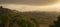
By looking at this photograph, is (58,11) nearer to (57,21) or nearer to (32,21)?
(57,21)

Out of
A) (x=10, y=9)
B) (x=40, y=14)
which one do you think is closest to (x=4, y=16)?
(x=10, y=9)

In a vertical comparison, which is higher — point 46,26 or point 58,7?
point 58,7

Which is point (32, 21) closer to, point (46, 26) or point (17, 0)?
point (46, 26)

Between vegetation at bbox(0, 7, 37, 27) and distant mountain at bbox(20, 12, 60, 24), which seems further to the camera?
distant mountain at bbox(20, 12, 60, 24)

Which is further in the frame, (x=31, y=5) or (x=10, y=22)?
(x=31, y=5)

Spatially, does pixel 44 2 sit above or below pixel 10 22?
above

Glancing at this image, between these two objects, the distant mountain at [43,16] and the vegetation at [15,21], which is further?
the distant mountain at [43,16]

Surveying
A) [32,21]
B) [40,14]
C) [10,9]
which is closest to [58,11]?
[40,14]

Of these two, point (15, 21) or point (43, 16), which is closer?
point (15, 21)

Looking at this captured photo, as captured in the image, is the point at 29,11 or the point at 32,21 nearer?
the point at 32,21
